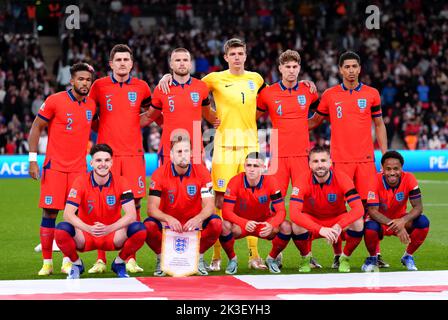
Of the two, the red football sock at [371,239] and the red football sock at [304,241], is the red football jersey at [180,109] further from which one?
the red football sock at [371,239]

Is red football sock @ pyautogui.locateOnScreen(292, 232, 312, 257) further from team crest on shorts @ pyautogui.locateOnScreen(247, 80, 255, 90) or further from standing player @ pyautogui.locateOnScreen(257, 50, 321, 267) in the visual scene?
team crest on shorts @ pyautogui.locateOnScreen(247, 80, 255, 90)

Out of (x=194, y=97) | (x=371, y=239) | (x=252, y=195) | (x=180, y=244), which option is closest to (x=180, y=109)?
(x=194, y=97)

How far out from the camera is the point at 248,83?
10.2 metres

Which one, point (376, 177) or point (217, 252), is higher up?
point (376, 177)

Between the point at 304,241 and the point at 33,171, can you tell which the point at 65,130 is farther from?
the point at 304,241

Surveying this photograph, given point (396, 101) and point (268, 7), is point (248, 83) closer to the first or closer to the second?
point (396, 101)

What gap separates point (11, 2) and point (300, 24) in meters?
9.42

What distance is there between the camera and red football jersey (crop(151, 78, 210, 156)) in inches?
388

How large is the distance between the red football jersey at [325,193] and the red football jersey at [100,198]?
168 centimetres

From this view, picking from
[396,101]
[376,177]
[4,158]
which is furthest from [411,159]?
[376,177]

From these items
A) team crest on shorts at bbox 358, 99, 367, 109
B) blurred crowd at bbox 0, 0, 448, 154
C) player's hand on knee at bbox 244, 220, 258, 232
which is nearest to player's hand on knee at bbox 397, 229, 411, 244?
player's hand on knee at bbox 244, 220, 258, 232

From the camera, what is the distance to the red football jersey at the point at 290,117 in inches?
400

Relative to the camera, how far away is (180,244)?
9062mm

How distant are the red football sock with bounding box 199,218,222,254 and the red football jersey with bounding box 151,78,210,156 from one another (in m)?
1.03
